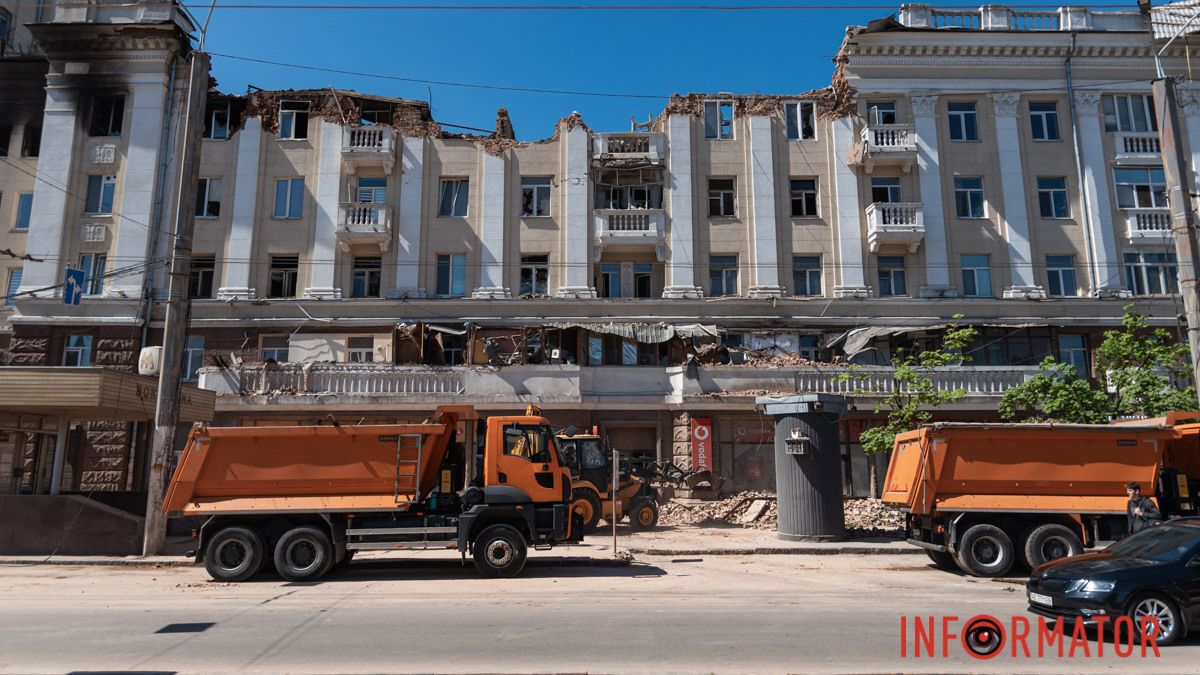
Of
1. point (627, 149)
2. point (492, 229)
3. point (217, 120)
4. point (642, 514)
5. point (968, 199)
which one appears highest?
point (217, 120)

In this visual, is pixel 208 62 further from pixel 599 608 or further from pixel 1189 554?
pixel 1189 554

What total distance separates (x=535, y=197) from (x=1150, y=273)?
81.9 feet

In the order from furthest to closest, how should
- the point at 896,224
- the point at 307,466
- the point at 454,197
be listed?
1. the point at 454,197
2. the point at 896,224
3. the point at 307,466

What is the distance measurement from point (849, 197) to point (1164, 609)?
2513 centimetres

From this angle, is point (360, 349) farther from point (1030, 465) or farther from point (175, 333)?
point (1030, 465)

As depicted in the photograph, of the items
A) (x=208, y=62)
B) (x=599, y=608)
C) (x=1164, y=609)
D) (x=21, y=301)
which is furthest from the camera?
(x=21, y=301)

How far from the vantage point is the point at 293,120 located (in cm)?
3278

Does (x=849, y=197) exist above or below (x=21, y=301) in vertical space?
above

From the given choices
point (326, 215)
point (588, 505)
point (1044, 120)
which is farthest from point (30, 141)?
point (1044, 120)

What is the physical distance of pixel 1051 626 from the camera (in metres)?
9.52

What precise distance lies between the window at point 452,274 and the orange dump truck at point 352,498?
1693 centimetres

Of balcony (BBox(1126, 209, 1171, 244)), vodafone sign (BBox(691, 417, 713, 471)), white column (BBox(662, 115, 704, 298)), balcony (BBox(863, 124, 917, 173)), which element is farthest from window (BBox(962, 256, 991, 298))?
vodafone sign (BBox(691, 417, 713, 471))

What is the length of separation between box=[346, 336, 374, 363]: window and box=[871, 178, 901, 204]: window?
69.9 feet

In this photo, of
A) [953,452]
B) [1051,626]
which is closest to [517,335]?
[953,452]
